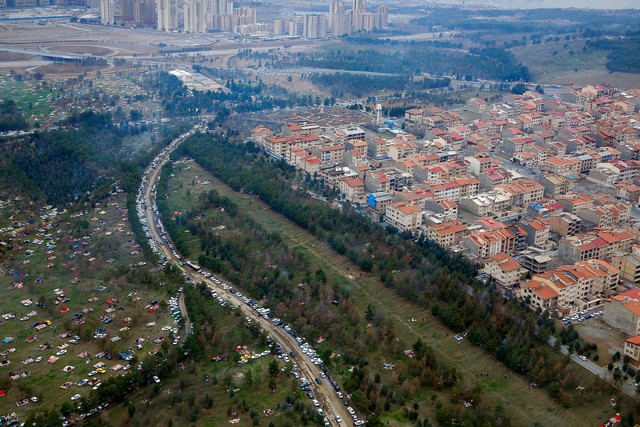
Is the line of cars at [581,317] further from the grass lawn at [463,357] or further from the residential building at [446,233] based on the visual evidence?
the residential building at [446,233]

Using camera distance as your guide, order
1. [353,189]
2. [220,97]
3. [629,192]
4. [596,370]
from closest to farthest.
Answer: [596,370] < [629,192] < [353,189] < [220,97]

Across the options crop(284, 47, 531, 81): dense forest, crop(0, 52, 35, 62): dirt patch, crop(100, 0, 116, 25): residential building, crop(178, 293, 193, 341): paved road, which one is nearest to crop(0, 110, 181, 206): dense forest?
crop(178, 293, 193, 341): paved road

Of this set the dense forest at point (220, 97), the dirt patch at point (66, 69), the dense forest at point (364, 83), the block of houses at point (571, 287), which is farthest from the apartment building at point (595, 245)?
the dirt patch at point (66, 69)

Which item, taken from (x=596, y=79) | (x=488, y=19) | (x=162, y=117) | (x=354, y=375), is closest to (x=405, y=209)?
(x=354, y=375)

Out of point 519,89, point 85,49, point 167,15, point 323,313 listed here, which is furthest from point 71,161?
point 167,15

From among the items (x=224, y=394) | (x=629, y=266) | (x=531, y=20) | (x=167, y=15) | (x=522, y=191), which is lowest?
(x=224, y=394)

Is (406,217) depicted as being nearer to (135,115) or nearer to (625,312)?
(625,312)

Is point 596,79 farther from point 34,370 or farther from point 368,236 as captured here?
point 34,370
